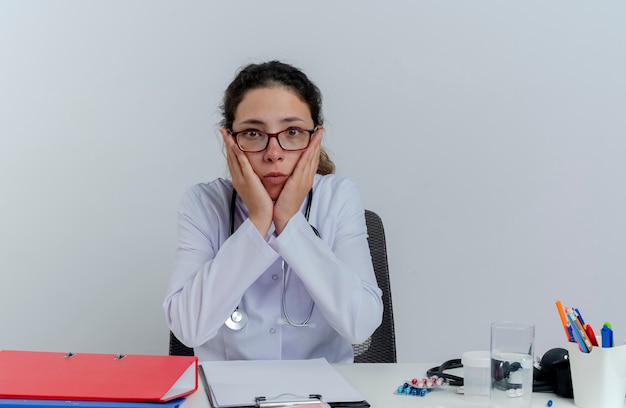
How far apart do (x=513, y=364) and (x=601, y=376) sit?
15 centimetres

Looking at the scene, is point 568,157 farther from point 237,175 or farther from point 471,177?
point 237,175

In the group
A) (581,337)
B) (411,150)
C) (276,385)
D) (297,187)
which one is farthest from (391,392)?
(411,150)

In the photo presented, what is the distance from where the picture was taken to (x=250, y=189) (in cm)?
161

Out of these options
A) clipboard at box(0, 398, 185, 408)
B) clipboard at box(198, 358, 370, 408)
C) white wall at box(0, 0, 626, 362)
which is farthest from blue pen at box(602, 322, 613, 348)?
white wall at box(0, 0, 626, 362)

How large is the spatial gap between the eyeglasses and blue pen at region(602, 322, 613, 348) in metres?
0.82

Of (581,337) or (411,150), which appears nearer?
(581,337)

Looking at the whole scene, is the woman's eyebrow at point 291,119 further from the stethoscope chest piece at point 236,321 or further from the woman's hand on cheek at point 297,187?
the stethoscope chest piece at point 236,321

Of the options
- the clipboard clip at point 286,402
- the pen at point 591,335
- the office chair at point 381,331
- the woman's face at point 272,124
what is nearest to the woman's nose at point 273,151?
the woman's face at point 272,124

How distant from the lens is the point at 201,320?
1.52m

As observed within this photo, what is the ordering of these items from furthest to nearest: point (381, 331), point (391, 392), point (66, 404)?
point (381, 331)
point (391, 392)
point (66, 404)

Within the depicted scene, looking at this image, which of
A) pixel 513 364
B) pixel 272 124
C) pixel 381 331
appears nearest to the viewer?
pixel 513 364

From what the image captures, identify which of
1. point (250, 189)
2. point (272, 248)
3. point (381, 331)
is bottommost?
point (381, 331)

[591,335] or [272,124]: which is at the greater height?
[272,124]

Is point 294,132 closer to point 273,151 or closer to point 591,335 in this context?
point 273,151
